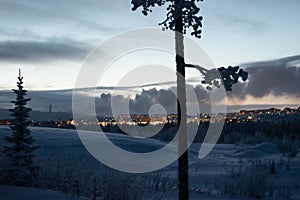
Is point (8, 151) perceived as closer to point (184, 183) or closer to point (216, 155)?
point (184, 183)

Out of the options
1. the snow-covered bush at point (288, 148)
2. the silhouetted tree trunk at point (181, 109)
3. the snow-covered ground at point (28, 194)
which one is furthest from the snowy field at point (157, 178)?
the snow-covered bush at point (288, 148)

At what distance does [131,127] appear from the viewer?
58.8 meters

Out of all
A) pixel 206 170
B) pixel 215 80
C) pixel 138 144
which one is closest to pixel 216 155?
pixel 138 144

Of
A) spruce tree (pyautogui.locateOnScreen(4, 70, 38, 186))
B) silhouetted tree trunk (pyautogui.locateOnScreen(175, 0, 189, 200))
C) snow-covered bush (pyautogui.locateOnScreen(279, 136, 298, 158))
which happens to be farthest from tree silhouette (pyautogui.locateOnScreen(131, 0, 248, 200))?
snow-covered bush (pyautogui.locateOnScreen(279, 136, 298, 158))

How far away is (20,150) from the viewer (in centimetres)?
1119

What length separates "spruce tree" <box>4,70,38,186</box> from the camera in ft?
35.3

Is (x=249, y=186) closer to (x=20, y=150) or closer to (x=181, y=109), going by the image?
(x=181, y=109)

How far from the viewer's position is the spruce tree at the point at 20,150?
35.3 feet

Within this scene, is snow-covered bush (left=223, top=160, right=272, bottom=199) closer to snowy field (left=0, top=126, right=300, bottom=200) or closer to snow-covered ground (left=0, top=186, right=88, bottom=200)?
snowy field (left=0, top=126, right=300, bottom=200)

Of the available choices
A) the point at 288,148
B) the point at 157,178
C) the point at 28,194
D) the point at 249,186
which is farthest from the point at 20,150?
the point at 288,148

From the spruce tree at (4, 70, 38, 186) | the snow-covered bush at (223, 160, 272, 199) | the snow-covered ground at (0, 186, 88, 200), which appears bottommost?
the snow-covered bush at (223, 160, 272, 199)

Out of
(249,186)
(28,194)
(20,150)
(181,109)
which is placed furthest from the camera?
(249,186)

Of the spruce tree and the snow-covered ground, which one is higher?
the spruce tree

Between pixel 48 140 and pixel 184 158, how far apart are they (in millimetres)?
13746
